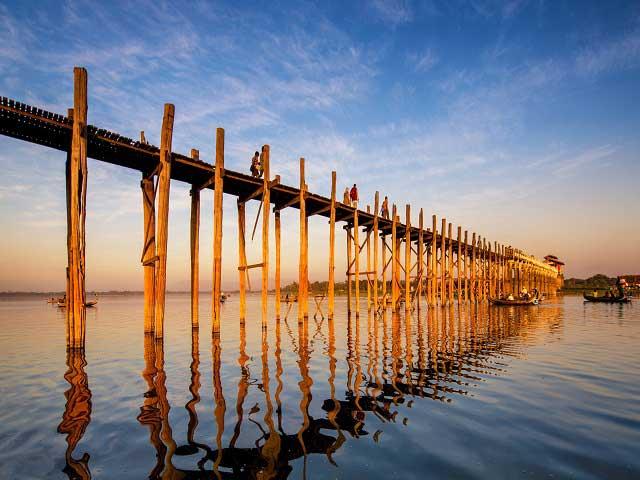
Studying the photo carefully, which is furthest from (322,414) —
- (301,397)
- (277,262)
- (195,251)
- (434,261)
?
(434,261)

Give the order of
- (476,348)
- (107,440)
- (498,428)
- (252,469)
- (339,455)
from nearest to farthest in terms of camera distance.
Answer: (252,469) < (339,455) < (107,440) < (498,428) < (476,348)

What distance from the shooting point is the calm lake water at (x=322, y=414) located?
168 inches

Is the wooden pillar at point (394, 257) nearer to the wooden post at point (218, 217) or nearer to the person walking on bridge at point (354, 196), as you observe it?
the person walking on bridge at point (354, 196)

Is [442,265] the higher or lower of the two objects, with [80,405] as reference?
higher

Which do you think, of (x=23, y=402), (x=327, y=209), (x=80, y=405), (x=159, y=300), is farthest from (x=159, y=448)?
(x=327, y=209)

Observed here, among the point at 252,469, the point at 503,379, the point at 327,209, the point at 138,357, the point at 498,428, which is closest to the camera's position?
the point at 252,469

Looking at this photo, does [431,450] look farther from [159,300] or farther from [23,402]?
[159,300]

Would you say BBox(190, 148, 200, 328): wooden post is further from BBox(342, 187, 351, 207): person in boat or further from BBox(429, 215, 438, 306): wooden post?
BBox(429, 215, 438, 306): wooden post

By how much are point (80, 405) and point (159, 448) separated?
10.3ft

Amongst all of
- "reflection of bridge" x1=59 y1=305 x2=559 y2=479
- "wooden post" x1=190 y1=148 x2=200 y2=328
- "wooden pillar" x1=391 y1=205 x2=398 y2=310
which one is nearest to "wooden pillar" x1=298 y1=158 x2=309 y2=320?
"reflection of bridge" x1=59 y1=305 x2=559 y2=479

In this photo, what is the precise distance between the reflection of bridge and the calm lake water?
3 centimetres

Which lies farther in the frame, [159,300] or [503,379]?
[159,300]

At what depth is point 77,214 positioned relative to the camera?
35.7ft

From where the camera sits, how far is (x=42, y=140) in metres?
12.1
